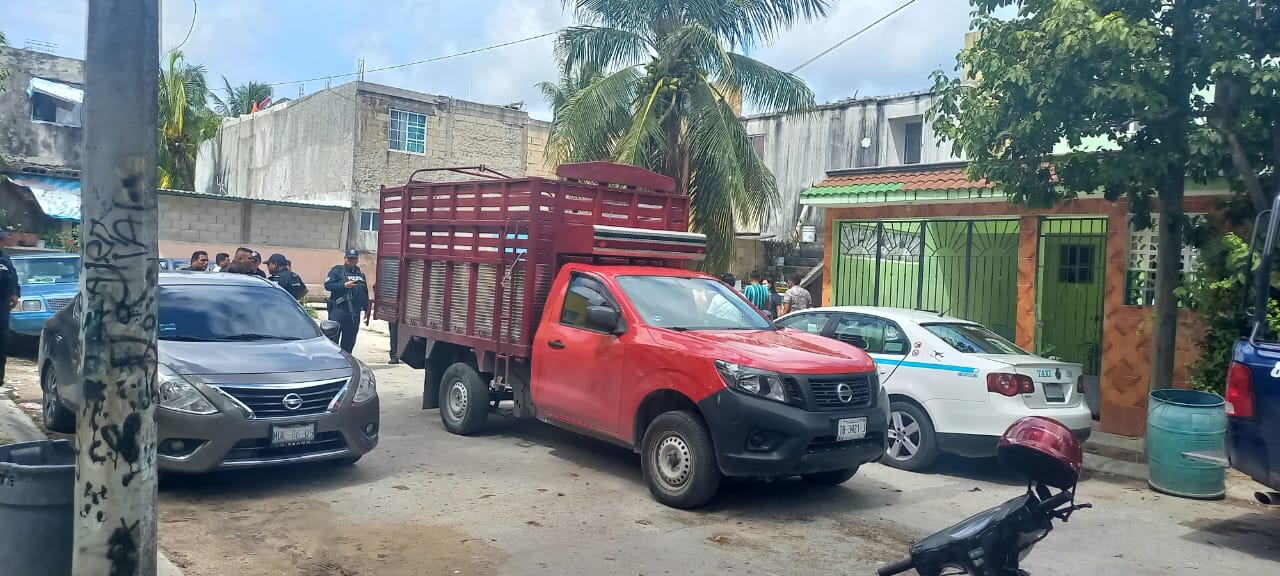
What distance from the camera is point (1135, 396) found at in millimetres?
10609

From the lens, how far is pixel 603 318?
7.39 m

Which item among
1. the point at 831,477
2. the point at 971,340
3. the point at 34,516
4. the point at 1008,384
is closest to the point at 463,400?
the point at 831,477

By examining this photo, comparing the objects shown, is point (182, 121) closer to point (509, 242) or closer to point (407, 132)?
point (407, 132)

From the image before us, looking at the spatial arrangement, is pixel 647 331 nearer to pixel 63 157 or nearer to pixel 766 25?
pixel 766 25

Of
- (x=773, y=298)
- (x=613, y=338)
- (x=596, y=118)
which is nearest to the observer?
(x=613, y=338)

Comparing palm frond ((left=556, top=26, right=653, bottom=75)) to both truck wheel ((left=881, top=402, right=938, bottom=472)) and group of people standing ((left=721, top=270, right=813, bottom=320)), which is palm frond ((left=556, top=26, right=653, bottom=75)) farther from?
truck wheel ((left=881, top=402, right=938, bottom=472))

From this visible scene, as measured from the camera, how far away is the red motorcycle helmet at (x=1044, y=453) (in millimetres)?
3928

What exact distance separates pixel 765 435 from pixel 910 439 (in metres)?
2.61

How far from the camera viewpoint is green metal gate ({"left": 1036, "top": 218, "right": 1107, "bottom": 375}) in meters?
12.7

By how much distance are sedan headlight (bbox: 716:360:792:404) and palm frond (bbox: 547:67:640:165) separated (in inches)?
364

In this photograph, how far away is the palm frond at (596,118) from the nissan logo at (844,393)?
919cm

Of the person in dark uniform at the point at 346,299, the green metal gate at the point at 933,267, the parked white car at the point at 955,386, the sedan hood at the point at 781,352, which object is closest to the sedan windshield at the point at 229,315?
the sedan hood at the point at 781,352

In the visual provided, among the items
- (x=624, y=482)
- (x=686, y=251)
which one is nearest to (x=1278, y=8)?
(x=686, y=251)

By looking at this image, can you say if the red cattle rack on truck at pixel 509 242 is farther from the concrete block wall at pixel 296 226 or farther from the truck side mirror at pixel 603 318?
the concrete block wall at pixel 296 226
